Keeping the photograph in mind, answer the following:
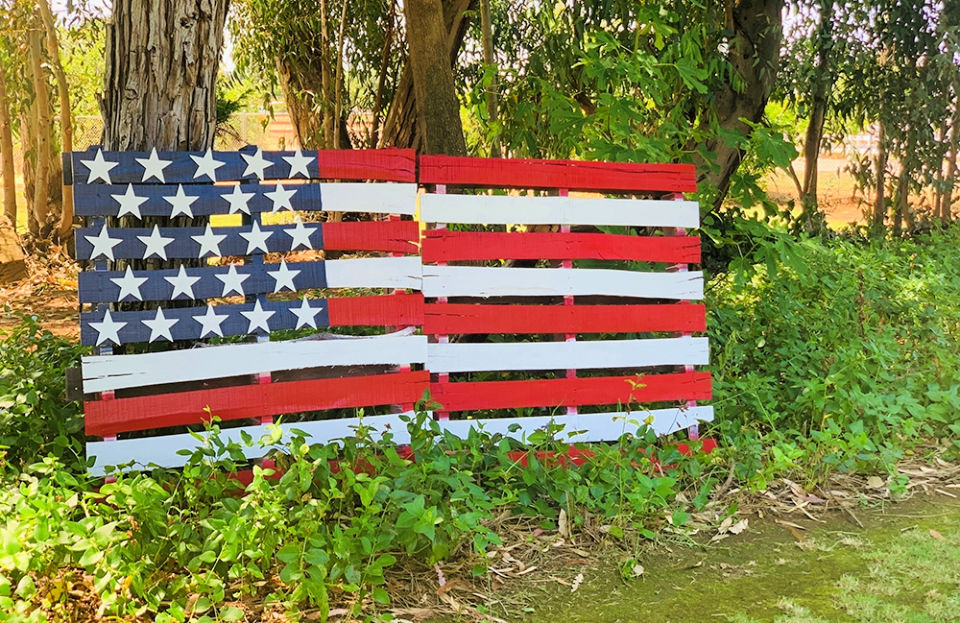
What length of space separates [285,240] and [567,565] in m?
1.66

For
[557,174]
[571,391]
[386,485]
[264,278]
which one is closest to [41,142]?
[264,278]

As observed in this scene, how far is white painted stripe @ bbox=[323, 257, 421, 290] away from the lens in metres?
3.52

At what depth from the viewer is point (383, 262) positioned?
3.57 m

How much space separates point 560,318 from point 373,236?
2.99 feet

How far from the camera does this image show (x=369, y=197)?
3574 millimetres

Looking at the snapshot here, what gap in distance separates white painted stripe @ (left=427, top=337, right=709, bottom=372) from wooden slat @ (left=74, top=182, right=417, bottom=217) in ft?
2.11

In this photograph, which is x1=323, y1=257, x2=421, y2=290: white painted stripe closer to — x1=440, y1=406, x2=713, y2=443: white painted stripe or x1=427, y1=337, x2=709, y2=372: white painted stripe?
x1=427, y1=337, x2=709, y2=372: white painted stripe

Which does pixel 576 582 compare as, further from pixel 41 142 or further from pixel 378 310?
pixel 41 142

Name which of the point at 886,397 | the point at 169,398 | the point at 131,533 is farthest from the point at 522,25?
the point at 131,533

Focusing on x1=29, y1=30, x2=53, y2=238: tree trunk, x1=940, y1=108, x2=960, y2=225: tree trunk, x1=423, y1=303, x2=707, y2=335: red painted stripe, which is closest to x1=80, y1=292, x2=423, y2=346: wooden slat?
x1=423, y1=303, x2=707, y2=335: red painted stripe

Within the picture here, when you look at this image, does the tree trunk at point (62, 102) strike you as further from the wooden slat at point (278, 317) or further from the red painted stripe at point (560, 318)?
the red painted stripe at point (560, 318)

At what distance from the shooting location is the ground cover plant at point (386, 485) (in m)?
2.60

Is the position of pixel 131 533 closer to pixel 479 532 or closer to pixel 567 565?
pixel 479 532

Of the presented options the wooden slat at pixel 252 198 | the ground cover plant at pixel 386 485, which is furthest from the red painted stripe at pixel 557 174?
the ground cover plant at pixel 386 485
